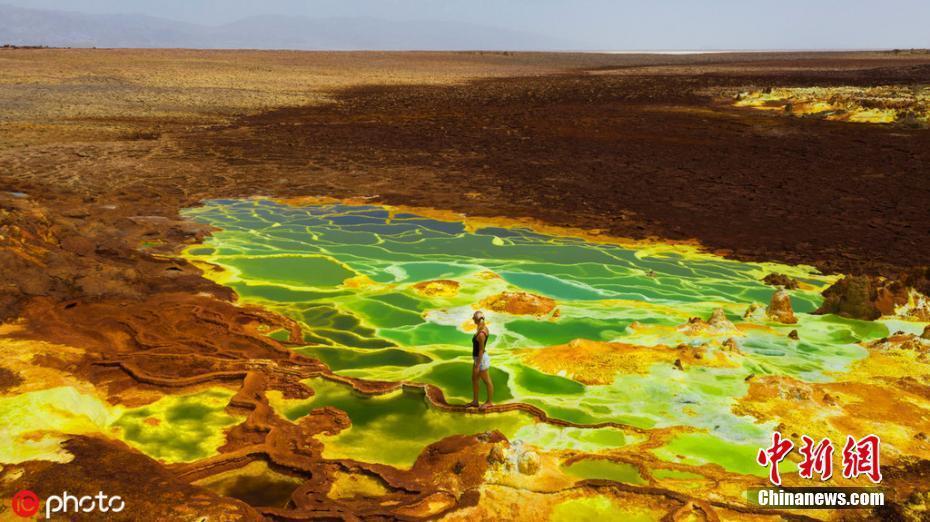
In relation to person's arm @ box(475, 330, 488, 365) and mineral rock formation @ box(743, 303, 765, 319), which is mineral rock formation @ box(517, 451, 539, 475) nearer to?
person's arm @ box(475, 330, 488, 365)

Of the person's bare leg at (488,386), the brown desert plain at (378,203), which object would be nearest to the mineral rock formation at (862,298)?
the brown desert plain at (378,203)

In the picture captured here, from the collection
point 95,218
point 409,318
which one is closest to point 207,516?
point 409,318

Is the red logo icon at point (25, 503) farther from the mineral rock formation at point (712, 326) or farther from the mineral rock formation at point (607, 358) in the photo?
the mineral rock formation at point (712, 326)

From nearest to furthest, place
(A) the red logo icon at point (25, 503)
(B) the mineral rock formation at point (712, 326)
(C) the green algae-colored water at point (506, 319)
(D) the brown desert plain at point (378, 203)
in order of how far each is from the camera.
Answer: (A) the red logo icon at point (25, 503), (D) the brown desert plain at point (378, 203), (C) the green algae-colored water at point (506, 319), (B) the mineral rock formation at point (712, 326)

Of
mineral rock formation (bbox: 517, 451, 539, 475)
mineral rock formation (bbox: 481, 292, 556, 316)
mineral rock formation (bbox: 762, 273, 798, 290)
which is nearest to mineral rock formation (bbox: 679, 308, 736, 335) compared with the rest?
mineral rock formation (bbox: 481, 292, 556, 316)

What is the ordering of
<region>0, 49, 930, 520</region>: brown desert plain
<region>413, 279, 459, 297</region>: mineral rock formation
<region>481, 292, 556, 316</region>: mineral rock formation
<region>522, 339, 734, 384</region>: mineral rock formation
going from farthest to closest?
1. <region>413, 279, 459, 297</region>: mineral rock formation
2. <region>481, 292, 556, 316</region>: mineral rock formation
3. <region>522, 339, 734, 384</region>: mineral rock formation
4. <region>0, 49, 930, 520</region>: brown desert plain

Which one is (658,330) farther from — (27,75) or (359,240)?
(27,75)
